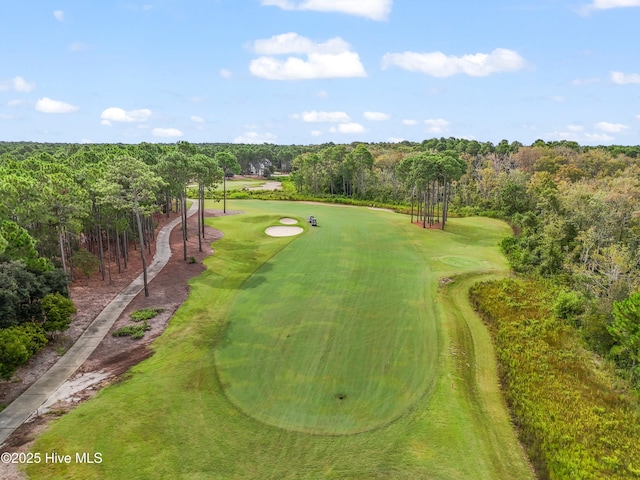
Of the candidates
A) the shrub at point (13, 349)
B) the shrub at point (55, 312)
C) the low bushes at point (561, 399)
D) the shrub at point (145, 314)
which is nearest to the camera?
the low bushes at point (561, 399)

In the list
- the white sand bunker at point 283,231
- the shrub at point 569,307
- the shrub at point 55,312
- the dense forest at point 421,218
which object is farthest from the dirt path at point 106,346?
the shrub at point 569,307

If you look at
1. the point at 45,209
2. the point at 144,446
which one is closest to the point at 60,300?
the point at 45,209

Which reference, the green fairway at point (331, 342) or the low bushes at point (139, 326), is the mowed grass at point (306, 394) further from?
the low bushes at point (139, 326)

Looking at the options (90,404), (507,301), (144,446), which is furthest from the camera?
(507,301)

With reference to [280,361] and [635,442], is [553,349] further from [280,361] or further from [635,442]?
[280,361]

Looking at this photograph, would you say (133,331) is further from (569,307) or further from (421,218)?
(421,218)

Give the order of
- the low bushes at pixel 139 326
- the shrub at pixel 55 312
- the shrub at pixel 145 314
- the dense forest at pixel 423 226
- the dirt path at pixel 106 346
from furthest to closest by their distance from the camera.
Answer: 1. the shrub at pixel 145 314
2. the low bushes at pixel 139 326
3. the shrub at pixel 55 312
4. the dense forest at pixel 423 226
5. the dirt path at pixel 106 346
